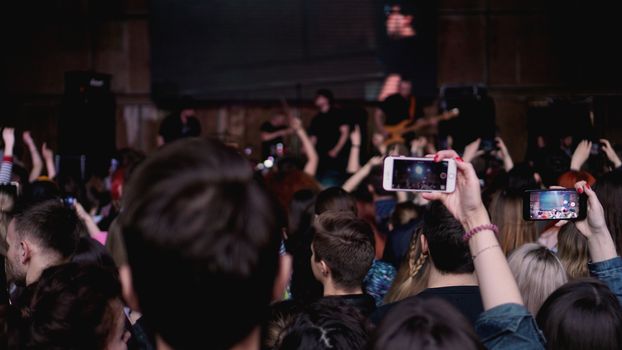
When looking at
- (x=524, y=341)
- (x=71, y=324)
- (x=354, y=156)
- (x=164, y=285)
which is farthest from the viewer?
(x=354, y=156)

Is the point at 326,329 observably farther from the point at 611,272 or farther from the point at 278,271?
the point at 611,272

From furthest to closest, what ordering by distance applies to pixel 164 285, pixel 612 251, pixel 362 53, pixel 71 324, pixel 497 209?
pixel 362 53 → pixel 497 209 → pixel 612 251 → pixel 71 324 → pixel 164 285

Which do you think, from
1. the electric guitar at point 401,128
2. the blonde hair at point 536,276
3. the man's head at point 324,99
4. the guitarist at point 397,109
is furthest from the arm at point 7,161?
the guitarist at point 397,109

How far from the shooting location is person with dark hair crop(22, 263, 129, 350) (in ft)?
7.41

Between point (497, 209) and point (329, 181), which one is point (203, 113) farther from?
point (497, 209)

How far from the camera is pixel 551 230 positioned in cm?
454

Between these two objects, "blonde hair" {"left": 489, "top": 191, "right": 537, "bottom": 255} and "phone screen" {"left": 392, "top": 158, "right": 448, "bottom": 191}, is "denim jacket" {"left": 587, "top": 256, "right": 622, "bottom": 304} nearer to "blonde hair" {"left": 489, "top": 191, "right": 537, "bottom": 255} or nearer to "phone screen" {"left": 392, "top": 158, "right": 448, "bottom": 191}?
"phone screen" {"left": 392, "top": 158, "right": 448, "bottom": 191}

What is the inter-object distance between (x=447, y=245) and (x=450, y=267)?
0.24 ft

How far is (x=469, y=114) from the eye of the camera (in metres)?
9.47

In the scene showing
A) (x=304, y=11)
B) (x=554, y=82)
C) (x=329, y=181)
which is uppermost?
(x=304, y=11)

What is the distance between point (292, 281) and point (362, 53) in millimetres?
8507

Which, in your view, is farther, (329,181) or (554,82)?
(554,82)

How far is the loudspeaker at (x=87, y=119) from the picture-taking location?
748 cm

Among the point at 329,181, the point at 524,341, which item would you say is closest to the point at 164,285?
the point at 524,341
